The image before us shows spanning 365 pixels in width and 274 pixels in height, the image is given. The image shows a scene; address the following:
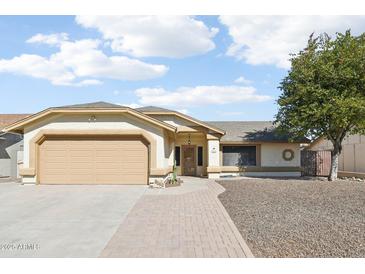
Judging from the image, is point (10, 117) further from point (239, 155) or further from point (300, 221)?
point (300, 221)

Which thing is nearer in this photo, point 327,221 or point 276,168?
point 327,221

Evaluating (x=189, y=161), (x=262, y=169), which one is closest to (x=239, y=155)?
(x=262, y=169)

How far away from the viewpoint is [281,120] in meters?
21.8

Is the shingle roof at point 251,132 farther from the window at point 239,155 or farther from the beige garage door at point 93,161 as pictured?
the beige garage door at point 93,161

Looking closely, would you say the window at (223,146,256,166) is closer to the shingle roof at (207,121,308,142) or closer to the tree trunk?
the shingle roof at (207,121,308,142)

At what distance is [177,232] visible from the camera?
26.6 ft

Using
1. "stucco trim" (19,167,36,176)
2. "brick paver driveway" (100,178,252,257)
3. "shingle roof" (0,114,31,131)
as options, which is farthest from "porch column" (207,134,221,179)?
"shingle roof" (0,114,31,131)

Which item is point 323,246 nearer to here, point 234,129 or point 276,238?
point 276,238

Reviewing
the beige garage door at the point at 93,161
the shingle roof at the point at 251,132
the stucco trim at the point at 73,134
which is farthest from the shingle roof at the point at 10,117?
the shingle roof at the point at 251,132

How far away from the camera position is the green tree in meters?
18.9

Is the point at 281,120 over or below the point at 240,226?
over
